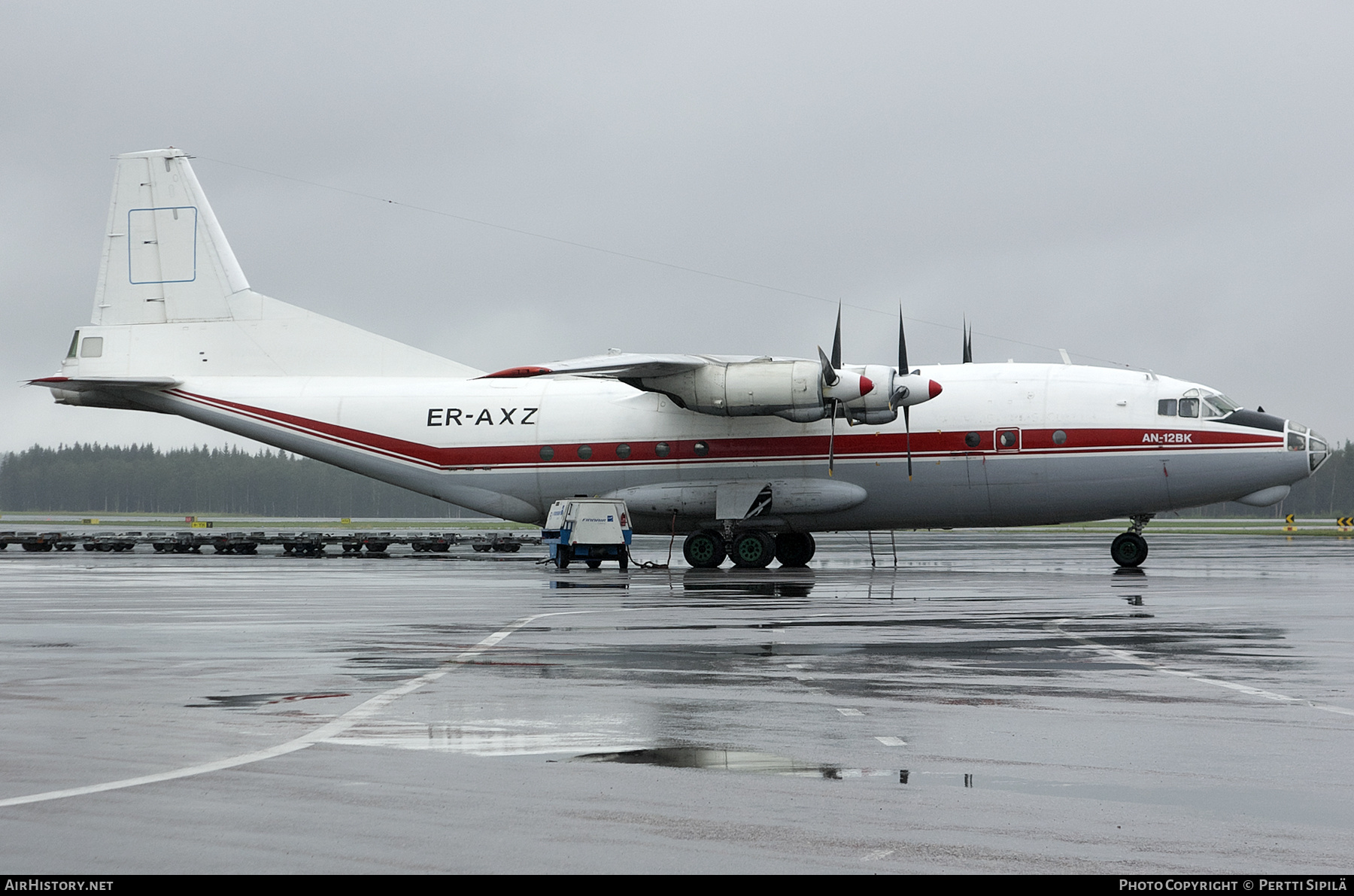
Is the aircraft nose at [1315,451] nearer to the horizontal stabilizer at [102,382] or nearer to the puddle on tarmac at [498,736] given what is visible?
the puddle on tarmac at [498,736]

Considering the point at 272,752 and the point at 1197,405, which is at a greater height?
the point at 1197,405

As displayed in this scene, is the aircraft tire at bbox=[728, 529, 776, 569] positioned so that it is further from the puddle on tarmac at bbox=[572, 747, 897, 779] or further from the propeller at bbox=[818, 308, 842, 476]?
the puddle on tarmac at bbox=[572, 747, 897, 779]

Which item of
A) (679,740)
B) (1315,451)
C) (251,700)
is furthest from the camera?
(1315,451)

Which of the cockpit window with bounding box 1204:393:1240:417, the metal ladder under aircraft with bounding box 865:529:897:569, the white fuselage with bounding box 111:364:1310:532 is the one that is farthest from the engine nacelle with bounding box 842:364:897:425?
the cockpit window with bounding box 1204:393:1240:417

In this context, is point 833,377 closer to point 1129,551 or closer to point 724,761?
point 1129,551

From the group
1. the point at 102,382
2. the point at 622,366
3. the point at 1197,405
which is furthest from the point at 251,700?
the point at 102,382

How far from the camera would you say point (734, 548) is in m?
30.7

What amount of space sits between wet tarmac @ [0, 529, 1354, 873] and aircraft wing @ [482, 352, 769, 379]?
12.0 meters

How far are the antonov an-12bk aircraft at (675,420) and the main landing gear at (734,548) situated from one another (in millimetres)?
62

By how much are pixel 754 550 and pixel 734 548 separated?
0.53 m

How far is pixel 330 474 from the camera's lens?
149m

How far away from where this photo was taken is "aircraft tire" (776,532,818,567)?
108ft

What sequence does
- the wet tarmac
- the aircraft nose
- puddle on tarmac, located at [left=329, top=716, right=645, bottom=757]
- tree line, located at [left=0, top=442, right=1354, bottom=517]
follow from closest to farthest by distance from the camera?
Result: the wet tarmac
puddle on tarmac, located at [left=329, top=716, right=645, bottom=757]
the aircraft nose
tree line, located at [left=0, top=442, right=1354, bottom=517]
